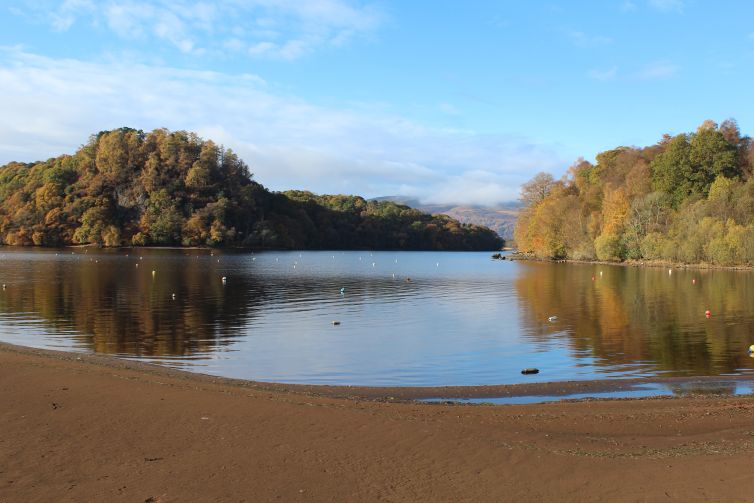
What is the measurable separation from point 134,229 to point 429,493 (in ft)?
456

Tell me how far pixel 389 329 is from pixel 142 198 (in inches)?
4904

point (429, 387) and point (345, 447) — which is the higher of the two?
point (345, 447)

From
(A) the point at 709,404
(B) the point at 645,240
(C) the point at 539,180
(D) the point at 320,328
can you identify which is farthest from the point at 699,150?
(A) the point at 709,404

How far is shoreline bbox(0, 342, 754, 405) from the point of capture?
1393 cm

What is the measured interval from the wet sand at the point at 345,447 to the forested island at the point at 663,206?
7179cm

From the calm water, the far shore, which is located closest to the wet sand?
the calm water

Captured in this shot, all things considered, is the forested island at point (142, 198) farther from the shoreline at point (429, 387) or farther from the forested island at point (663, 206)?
the shoreline at point (429, 387)

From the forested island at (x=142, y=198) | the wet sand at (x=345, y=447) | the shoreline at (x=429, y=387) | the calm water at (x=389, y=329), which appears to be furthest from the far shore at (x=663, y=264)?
the forested island at (x=142, y=198)

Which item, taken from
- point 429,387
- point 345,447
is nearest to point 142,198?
point 429,387

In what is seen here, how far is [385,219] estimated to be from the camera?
626 ft

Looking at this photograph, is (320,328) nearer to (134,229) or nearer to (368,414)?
(368,414)

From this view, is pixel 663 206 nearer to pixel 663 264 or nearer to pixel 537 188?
pixel 663 264

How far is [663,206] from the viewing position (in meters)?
85.9

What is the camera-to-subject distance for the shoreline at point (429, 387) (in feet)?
45.7
